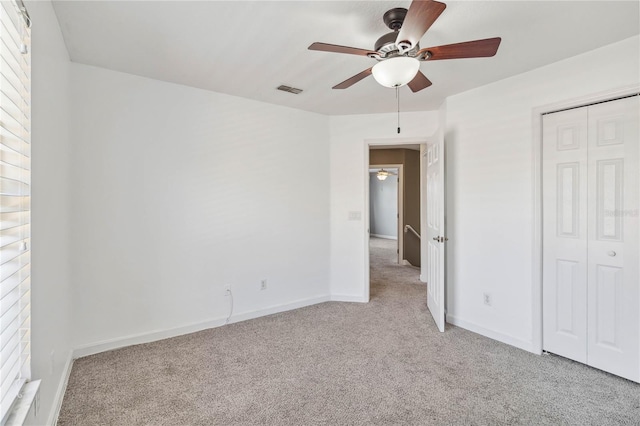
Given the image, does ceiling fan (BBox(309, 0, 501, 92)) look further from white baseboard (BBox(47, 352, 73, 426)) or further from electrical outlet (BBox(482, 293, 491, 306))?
white baseboard (BBox(47, 352, 73, 426))

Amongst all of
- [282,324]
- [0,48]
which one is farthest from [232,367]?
[0,48]

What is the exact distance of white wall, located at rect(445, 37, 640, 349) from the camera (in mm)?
2602

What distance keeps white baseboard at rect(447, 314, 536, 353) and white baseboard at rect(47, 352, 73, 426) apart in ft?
10.8

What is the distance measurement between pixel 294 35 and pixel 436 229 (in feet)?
7.58

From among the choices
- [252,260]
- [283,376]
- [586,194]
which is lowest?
[283,376]

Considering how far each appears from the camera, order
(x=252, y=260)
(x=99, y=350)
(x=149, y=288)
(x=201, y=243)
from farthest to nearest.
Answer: (x=252, y=260) < (x=201, y=243) < (x=149, y=288) < (x=99, y=350)

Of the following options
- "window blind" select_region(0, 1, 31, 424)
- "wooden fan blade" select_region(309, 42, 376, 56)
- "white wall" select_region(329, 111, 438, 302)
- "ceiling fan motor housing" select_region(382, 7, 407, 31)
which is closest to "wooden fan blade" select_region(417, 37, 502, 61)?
"ceiling fan motor housing" select_region(382, 7, 407, 31)

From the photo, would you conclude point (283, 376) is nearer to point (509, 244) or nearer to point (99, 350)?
point (99, 350)

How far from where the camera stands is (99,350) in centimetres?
266

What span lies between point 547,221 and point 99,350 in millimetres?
3938

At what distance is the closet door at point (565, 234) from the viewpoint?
2477mm

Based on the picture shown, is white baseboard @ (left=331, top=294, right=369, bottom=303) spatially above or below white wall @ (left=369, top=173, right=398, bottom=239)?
below

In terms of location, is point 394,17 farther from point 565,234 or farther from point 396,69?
point 565,234

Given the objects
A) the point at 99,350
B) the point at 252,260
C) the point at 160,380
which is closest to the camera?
the point at 160,380
